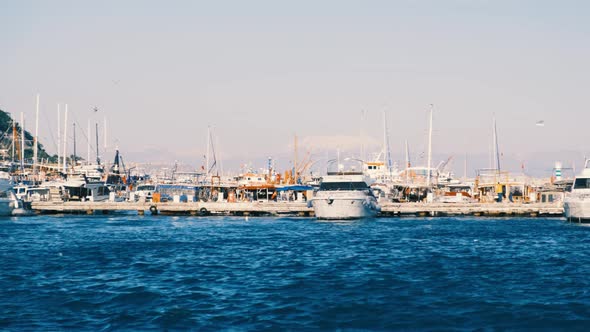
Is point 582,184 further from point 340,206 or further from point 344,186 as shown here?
point 344,186

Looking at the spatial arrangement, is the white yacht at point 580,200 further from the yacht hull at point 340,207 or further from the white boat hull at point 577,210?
the yacht hull at point 340,207

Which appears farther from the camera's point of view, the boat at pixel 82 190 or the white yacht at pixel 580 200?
the boat at pixel 82 190

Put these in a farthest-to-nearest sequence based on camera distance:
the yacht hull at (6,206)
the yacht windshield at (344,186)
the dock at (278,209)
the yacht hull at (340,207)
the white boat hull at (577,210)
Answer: the dock at (278,209) → the yacht hull at (6,206) → the yacht windshield at (344,186) → the yacht hull at (340,207) → the white boat hull at (577,210)

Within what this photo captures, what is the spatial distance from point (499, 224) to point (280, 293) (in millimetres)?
53064

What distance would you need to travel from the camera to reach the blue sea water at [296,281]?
26.4 meters

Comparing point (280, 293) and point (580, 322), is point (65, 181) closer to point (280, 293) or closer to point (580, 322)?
point (280, 293)

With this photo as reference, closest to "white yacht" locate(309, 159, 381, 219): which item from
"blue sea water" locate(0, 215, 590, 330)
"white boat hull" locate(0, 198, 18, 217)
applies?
"blue sea water" locate(0, 215, 590, 330)

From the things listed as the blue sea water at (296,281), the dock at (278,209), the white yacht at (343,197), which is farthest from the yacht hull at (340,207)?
the blue sea water at (296,281)

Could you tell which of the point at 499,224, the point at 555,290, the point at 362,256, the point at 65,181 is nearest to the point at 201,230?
the point at 362,256

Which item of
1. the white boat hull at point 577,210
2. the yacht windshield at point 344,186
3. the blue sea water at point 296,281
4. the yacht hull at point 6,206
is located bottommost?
the blue sea water at point 296,281

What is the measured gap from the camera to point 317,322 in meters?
26.0

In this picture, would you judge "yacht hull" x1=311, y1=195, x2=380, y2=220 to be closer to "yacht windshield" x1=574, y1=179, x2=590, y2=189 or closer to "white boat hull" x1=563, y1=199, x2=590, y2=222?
"white boat hull" x1=563, y1=199, x2=590, y2=222

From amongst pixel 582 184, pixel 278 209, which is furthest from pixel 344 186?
pixel 582 184

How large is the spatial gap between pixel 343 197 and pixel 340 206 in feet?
4.03
